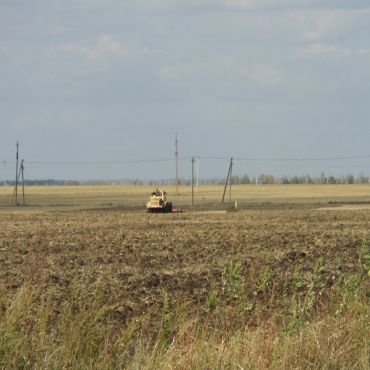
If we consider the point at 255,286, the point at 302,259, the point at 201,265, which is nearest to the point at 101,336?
the point at 255,286

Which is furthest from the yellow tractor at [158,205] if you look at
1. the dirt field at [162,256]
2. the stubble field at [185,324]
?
the stubble field at [185,324]

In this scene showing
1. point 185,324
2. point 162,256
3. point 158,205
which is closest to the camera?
point 185,324

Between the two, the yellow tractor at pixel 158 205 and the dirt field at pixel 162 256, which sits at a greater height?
the yellow tractor at pixel 158 205

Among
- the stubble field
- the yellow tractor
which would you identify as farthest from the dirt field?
the yellow tractor

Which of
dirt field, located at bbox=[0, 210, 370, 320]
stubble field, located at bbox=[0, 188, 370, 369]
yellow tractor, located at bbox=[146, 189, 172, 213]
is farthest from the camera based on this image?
yellow tractor, located at bbox=[146, 189, 172, 213]

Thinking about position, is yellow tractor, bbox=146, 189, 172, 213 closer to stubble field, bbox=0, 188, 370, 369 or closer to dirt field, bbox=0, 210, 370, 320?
dirt field, bbox=0, 210, 370, 320

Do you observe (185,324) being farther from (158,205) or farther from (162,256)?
(158,205)

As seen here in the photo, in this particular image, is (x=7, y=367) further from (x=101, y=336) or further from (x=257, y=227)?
(x=257, y=227)

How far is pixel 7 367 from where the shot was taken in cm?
841

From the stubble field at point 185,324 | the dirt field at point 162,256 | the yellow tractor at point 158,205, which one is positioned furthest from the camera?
the yellow tractor at point 158,205

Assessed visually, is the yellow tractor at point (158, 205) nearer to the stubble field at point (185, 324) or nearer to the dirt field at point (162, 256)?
the dirt field at point (162, 256)

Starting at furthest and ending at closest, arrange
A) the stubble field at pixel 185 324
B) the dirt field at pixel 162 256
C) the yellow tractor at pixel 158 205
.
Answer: the yellow tractor at pixel 158 205, the dirt field at pixel 162 256, the stubble field at pixel 185 324

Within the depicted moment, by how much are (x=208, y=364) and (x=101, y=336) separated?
1.27 m

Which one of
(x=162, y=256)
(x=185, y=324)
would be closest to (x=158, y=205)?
(x=162, y=256)
